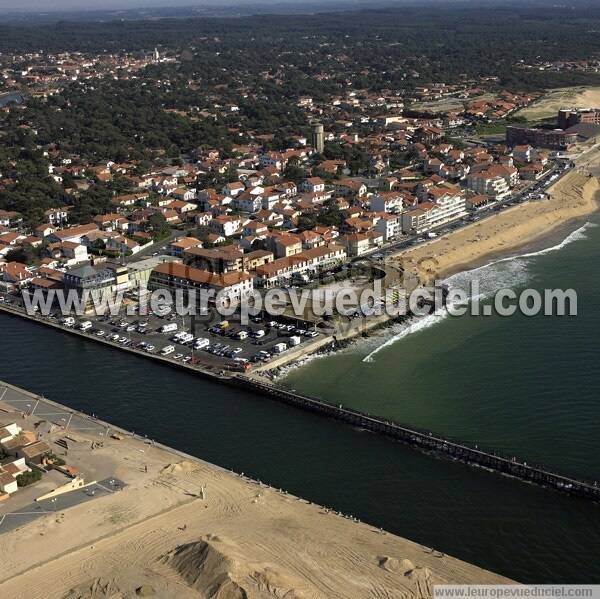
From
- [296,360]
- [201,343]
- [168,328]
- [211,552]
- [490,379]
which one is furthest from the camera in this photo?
[168,328]

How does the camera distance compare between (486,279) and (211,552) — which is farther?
(486,279)

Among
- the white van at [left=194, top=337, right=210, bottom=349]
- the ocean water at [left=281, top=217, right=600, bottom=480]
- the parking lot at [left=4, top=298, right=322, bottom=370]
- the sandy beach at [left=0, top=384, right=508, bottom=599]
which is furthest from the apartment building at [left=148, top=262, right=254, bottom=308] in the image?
the sandy beach at [left=0, top=384, right=508, bottom=599]

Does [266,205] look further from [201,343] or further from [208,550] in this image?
[208,550]

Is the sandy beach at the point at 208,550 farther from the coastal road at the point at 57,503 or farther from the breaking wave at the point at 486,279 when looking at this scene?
the breaking wave at the point at 486,279

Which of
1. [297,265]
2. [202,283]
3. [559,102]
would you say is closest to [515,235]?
[297,265]

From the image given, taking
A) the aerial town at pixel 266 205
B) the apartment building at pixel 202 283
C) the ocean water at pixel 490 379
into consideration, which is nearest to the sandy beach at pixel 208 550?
the ocean water at pixel 490 379

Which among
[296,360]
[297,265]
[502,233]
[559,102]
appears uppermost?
[559,102]
